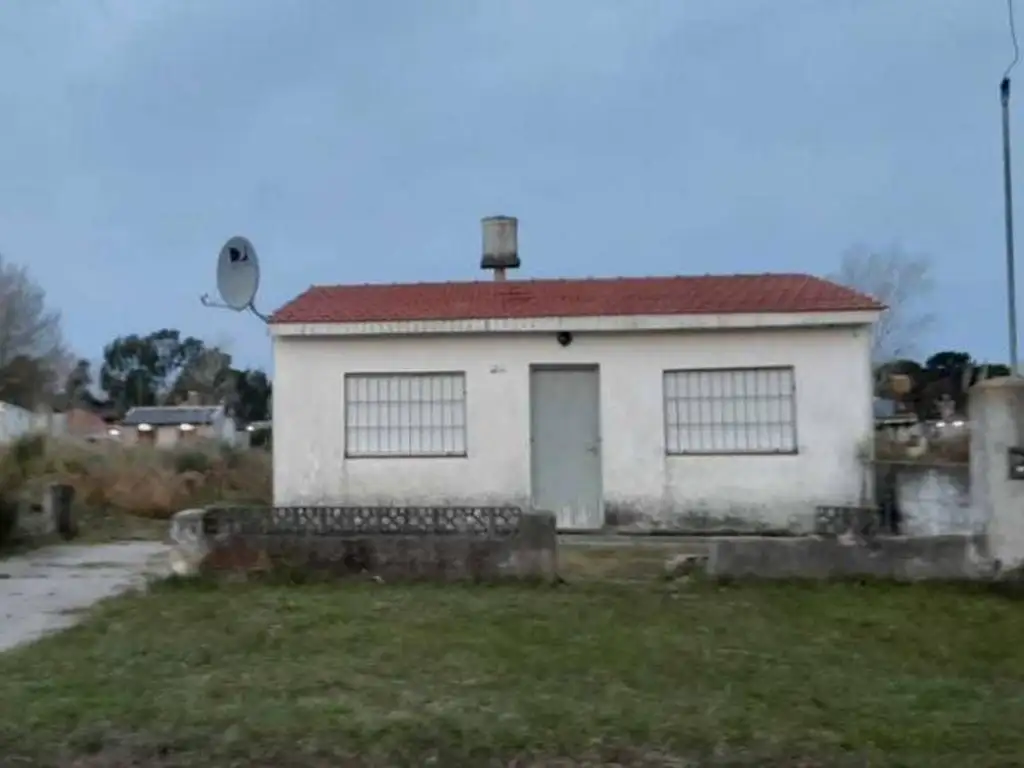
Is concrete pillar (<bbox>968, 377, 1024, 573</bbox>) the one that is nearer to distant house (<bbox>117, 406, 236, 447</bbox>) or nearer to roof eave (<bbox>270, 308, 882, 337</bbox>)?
roof eave (<bbox>270, 308, 882, 337</bbox>)

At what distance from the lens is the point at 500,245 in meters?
18.5

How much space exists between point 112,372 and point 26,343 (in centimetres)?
2582

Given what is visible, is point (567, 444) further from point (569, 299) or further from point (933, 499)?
point (933, 499)

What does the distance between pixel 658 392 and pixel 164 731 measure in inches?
396

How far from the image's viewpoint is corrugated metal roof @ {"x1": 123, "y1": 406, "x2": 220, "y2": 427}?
44.7 meters

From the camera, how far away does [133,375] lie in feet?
230

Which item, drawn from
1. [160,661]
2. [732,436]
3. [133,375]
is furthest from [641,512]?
[133,375]

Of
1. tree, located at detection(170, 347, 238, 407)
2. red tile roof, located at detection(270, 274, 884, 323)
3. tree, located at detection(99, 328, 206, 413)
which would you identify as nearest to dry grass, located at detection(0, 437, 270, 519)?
red tile roof, located at detection(270, 274, 884, 323)

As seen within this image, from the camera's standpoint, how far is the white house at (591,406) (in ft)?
49.3

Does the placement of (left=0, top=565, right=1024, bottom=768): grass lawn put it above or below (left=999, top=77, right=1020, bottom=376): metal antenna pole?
below

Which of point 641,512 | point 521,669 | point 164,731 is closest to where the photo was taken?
point 164,731

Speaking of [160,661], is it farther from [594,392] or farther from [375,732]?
[594,392]

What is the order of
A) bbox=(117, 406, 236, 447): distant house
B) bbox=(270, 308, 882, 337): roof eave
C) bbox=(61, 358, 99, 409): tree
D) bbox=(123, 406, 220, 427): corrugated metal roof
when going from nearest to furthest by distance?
bbox=(270, 308, 882, 337): roof eave, bbox=(117, 406, 236, 447): distant house, bbox=(123, 406, 220, 427): corrugated metal roof, bbox=(61, 358, 99, 409): tree

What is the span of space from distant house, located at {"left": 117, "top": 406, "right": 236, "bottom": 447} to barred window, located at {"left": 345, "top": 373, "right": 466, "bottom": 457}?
21.8 m
